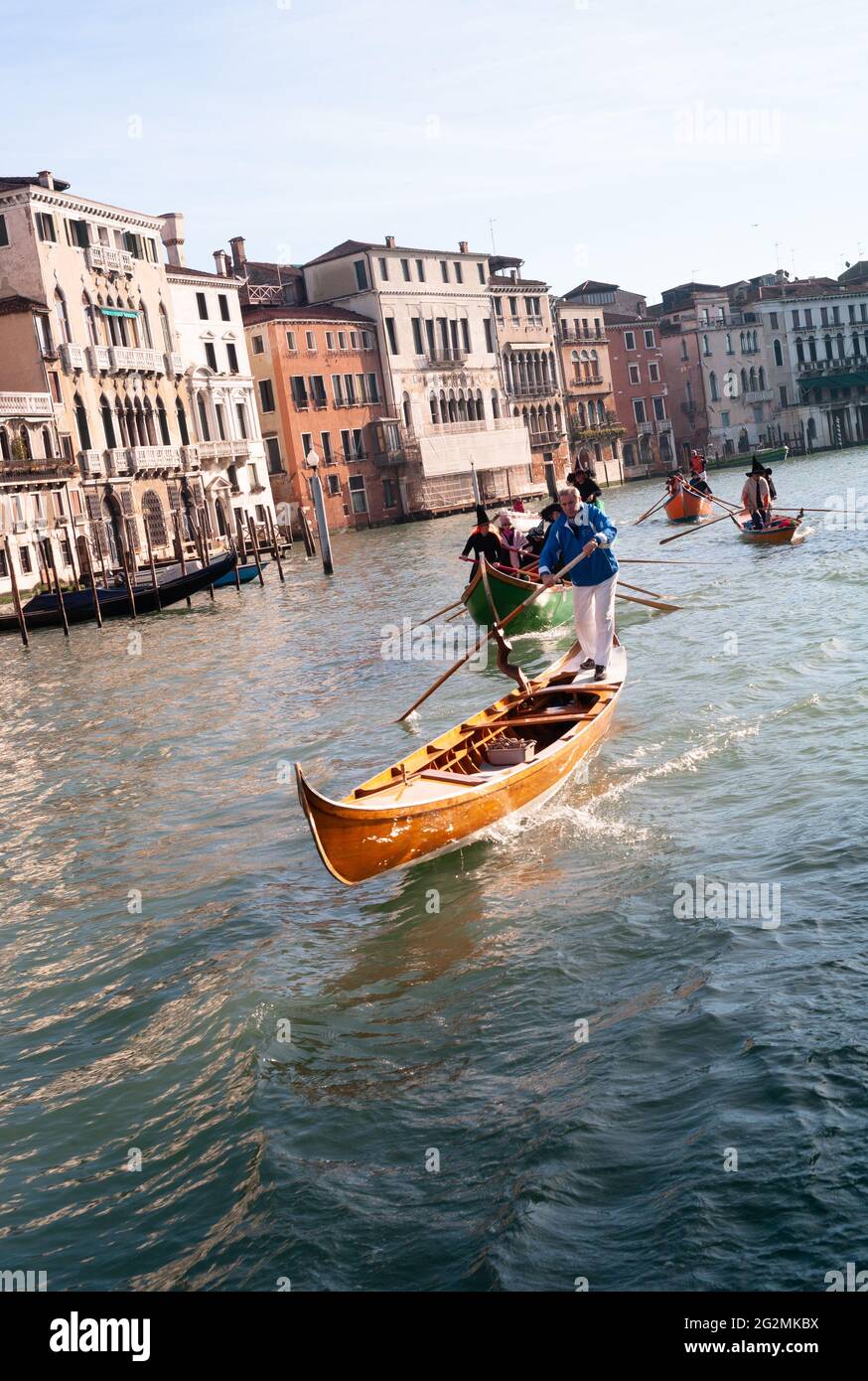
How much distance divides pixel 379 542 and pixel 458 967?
3483cm

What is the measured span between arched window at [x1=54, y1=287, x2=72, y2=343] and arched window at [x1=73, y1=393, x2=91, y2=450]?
1.43 meters

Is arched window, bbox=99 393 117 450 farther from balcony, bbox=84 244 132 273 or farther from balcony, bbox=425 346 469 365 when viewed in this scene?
balcony, bbox=425 346 469 365

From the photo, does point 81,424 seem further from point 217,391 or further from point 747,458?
point 747,458

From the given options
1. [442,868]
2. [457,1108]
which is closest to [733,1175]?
[457,1108]

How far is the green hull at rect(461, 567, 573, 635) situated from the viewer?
1360cm

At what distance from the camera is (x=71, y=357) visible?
33344 millimetres

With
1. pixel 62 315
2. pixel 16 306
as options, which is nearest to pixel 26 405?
pixel 16 306

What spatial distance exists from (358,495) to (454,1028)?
147ft

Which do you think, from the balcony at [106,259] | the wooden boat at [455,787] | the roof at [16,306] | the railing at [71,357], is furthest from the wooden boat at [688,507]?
the wooden boat at [455,787]

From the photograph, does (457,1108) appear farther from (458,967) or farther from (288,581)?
(288,581)

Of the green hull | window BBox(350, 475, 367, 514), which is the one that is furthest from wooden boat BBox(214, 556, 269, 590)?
window BBox(350, 475, 367, 514)

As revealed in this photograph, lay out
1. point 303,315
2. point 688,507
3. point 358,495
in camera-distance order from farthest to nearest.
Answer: point 358,495 < point 303,315 < point 688,507

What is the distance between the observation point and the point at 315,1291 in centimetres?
347

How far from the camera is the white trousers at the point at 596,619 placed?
30.1 feet
